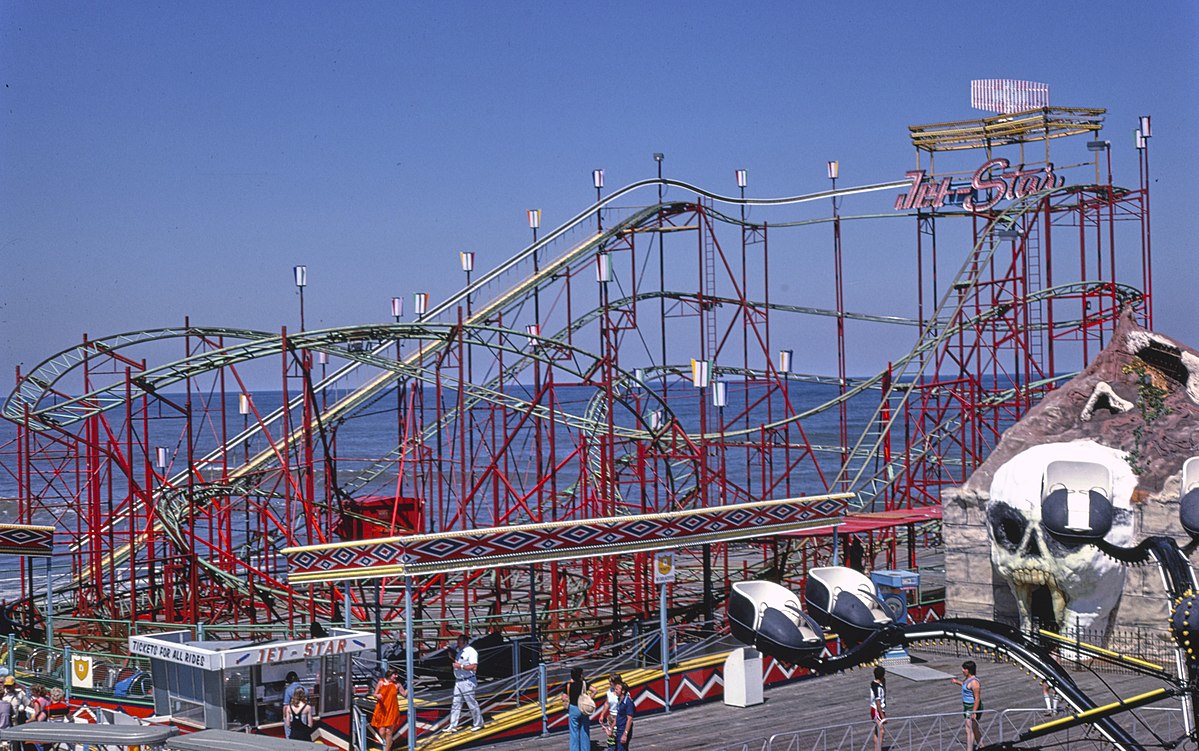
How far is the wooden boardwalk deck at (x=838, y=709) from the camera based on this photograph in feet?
61.1

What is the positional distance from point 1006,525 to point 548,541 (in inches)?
283

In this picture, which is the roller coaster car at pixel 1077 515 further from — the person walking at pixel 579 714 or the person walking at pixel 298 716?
the person walking at pixel 298 716

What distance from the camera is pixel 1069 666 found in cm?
2250

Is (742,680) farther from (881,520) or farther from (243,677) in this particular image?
(881,520)

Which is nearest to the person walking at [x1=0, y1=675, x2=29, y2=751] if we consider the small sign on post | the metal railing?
the small sign on post

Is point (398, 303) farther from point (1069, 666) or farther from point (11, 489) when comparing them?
point (11, 489)

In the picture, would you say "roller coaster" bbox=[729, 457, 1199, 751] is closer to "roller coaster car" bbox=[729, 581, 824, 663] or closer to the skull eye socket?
"roller coaster car" bbox=[729, 581, 824, 663]

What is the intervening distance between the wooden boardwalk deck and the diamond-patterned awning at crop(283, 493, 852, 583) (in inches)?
85.4

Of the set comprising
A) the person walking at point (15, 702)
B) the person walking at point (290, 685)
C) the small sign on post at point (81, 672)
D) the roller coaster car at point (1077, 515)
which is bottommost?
the small sign on post at point (81, 672)

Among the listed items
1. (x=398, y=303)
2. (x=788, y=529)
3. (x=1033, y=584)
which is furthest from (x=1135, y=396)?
(x=398, y=303)

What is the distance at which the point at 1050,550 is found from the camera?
22344 mm

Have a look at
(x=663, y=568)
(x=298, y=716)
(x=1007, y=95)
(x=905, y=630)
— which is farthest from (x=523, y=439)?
(x=905, y=630)

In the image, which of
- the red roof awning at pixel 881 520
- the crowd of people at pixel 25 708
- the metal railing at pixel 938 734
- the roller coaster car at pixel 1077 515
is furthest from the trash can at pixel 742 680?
the crowd of people at pixel 25 708

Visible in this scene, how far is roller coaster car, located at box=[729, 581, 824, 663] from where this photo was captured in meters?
10.6
